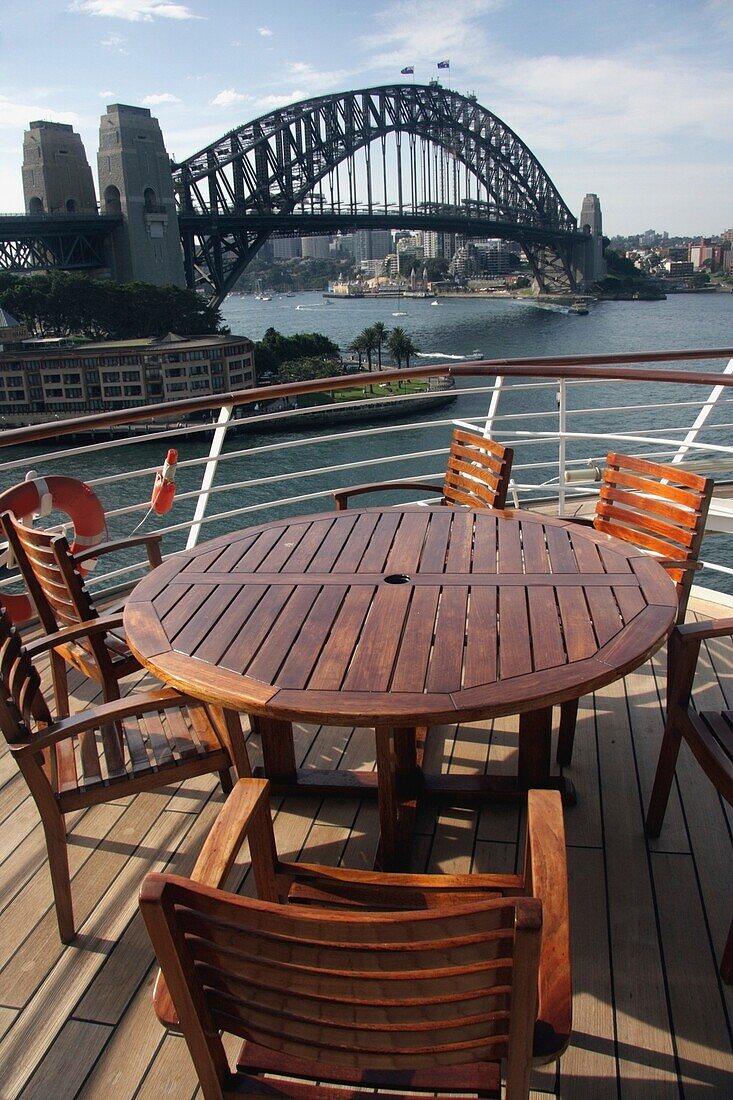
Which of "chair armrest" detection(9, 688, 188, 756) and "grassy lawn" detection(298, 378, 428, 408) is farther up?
"chair armrest" detection(9, 688, 188, 756)

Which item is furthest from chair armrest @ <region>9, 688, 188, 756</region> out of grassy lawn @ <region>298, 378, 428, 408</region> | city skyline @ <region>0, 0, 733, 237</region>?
grassy lawn @ <region>298, 378, 428, 408</region>

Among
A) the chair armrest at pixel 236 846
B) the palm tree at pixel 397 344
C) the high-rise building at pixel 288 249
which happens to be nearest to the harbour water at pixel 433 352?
the palm tree at pixel 397 344

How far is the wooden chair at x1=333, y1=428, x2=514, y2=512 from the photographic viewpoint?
1.98m

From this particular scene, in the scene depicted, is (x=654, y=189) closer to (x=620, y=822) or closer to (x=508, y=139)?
(x=508, y=139)

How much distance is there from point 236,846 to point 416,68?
58337 mm

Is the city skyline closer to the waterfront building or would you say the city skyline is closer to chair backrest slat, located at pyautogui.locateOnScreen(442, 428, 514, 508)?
the waterfront building

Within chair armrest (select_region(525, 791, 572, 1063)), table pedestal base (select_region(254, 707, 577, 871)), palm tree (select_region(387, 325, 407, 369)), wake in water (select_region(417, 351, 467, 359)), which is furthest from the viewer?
wake in water (select_region(417, 351, 467, 359))

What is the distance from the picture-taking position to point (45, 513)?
1.99 m

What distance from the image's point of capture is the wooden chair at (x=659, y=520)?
1.63 m

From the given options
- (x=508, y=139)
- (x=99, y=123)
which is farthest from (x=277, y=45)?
(x=508, y=139)

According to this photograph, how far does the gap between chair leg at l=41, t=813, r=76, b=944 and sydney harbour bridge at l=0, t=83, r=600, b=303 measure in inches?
1233

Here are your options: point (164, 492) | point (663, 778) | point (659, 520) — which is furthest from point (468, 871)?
point (164, 492)

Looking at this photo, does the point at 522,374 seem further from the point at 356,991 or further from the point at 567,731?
the point at 356,991

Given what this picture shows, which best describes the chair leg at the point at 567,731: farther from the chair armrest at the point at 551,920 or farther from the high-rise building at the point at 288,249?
the high-rise building at the point at 288,249
